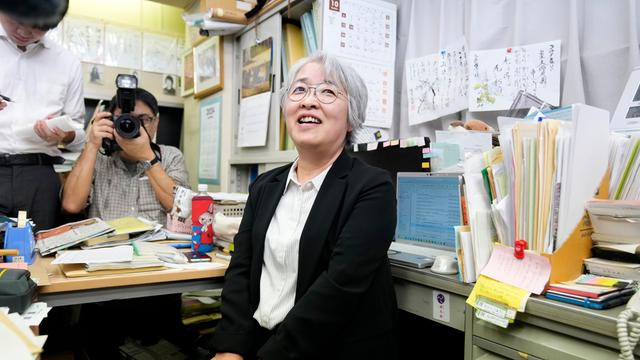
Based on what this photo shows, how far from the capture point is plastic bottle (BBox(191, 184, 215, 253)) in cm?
131

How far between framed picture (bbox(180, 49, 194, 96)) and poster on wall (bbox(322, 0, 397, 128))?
4.75 ft

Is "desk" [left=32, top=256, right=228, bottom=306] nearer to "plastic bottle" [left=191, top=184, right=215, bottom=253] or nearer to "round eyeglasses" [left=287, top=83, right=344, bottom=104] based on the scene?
"plastic bottle" [left=191, top=184, right=215, bottom=253]

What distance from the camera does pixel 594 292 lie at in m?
0.74

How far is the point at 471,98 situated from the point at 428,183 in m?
0.42

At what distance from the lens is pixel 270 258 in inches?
41.7

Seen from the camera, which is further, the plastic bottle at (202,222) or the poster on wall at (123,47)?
the poster on wall at (123,47)

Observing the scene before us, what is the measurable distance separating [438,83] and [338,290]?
1.02 meters

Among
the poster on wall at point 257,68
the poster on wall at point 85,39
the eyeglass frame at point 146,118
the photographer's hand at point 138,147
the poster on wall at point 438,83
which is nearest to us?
the poster on wall at point 438,83

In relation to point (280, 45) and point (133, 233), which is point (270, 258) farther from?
point (280, 45)

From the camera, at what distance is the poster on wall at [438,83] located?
153 cm

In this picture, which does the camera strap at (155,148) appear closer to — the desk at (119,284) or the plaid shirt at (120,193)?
the plaid shirt at (120,193)

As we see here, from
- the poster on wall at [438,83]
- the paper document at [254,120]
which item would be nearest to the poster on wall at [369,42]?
the poster on wall at [438,83]

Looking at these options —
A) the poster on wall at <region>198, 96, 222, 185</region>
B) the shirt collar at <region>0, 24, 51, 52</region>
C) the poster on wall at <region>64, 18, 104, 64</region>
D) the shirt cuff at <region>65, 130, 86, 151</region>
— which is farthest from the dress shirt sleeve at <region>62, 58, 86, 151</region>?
the poster on wall at <region>64, 18, 104, 64</region>

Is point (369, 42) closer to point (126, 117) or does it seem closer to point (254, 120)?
point (254, 120)
